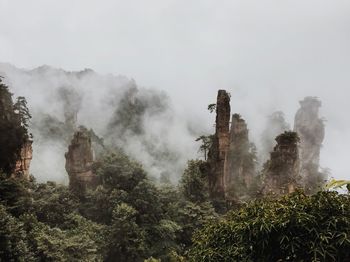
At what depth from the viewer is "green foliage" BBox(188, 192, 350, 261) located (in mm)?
9156

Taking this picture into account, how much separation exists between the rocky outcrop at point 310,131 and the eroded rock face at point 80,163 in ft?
140

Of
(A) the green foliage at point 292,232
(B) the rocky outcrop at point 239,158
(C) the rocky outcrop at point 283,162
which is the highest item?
(B) the rocky outcrop at point 239,158

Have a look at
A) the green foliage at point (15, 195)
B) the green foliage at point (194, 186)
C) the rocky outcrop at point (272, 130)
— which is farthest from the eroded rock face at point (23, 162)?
the rocky outcrop at point (272, 130)

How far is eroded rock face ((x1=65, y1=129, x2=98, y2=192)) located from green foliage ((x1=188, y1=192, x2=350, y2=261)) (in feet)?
93.6

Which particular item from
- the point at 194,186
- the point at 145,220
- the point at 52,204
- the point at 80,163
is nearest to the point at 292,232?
the point at 145,220

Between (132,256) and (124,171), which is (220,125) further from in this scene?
(132,256)

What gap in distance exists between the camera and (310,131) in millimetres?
73500

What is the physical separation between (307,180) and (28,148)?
4687 centimetres

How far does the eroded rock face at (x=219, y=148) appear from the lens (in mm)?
38531

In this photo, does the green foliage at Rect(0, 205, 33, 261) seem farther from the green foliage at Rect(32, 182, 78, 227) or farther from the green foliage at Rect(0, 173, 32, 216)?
the green foliage at Rect(32, 182, 78, 227)

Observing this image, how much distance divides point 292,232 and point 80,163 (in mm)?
31140

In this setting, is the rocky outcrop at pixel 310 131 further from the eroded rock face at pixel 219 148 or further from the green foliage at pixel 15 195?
the green foliage at pixel 15 195

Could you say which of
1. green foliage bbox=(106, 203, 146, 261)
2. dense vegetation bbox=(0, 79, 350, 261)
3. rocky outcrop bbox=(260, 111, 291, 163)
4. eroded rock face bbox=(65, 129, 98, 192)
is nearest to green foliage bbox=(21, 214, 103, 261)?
dense vegetation bbox=(0, 79, 350, 261)

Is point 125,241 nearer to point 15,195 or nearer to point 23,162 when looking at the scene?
point 15,195
